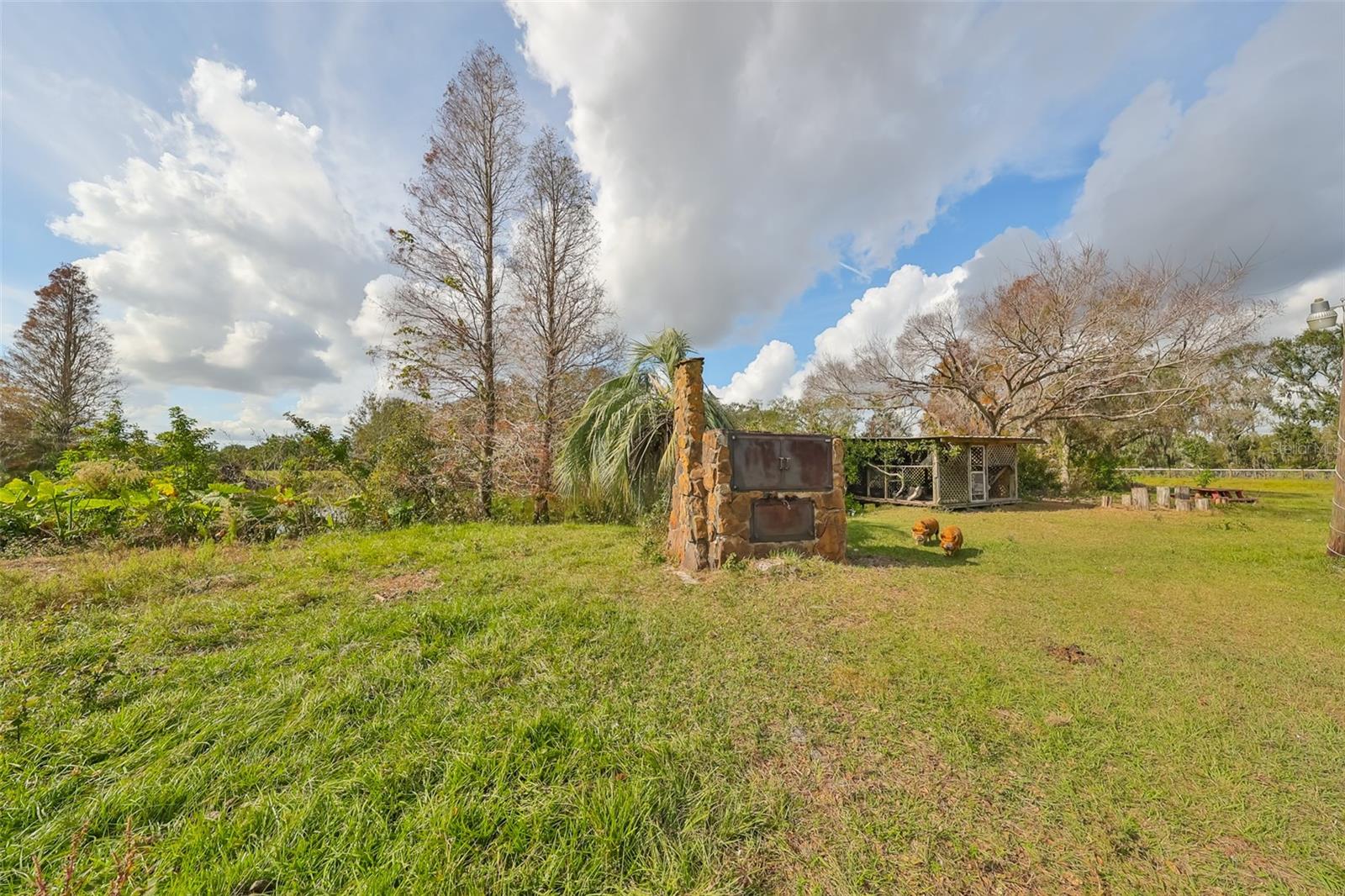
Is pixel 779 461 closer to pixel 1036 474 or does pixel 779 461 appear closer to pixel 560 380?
pixel 560 380

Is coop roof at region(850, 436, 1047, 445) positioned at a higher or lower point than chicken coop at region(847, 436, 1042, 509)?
higher

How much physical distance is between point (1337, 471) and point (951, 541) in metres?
4.84

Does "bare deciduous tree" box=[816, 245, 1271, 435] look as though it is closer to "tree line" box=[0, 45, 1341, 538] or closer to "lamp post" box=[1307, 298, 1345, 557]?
"tree line" box=[0, 45, 1341, 538]

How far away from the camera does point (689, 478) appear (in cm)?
501

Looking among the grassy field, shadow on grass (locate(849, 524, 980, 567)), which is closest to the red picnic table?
shadow on grass (locate(849, 524, 980, 567))

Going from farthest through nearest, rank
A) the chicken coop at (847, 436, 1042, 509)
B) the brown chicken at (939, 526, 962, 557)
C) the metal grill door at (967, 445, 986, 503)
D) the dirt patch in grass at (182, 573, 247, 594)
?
1. the metal grill door at (967, 445, 986, 503)
2. the chicken coop at (847, 436, 1042, 509)
3. the brown chicken at (939, 526, 962, 557)
4. the dirt patch in grass at (182, 573, 247, 594)

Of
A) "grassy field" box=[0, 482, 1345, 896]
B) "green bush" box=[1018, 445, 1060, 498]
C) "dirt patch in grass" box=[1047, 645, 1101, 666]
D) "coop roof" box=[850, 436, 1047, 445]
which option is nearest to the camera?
"grassy field" box=[0, 482, 1345, 896]

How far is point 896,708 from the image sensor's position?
2.32 meters

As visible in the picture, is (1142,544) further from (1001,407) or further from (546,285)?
(546,285)

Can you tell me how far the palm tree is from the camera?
6.20 metres

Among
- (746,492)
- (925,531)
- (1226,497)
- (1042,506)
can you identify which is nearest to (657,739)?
(746,492)

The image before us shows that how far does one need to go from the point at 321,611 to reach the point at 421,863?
102 inches

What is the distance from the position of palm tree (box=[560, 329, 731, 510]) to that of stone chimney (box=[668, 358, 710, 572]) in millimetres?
893

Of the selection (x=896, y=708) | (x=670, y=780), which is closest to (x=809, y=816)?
(x=670, y=780)
